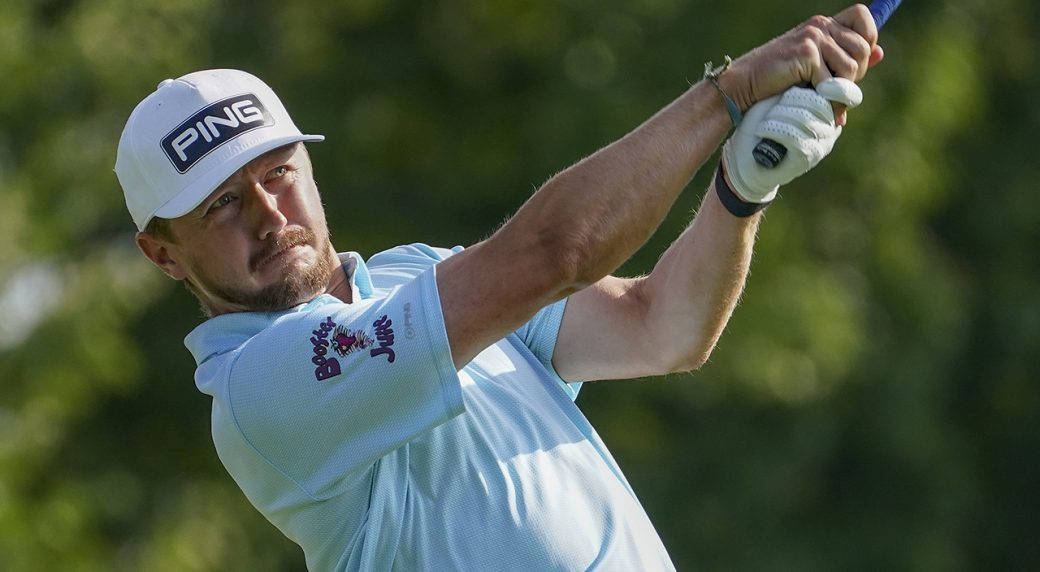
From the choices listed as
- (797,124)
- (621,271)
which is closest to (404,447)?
(797,124)

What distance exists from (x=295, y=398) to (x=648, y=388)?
385 inches

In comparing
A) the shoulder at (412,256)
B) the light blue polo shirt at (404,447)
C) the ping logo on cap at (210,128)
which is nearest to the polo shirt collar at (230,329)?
the light blue polo shirt at (404,447)

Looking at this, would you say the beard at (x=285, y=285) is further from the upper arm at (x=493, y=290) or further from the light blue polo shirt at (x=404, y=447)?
the upper arm at (x=493, y=290)

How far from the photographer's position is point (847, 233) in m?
13.8

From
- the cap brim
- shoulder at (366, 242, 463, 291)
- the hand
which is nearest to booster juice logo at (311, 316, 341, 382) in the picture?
the cap brim

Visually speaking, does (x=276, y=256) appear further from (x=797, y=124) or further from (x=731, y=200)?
(x=797, y=124)

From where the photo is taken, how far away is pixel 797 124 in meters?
3.71

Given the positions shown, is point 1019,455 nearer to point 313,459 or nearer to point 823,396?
point 823,396

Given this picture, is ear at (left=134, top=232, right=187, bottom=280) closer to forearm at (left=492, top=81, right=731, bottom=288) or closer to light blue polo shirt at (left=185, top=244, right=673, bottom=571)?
light blue polo shirt at (left=185, top=244, right=673, bottom=571)

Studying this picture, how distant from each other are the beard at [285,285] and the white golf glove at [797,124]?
39.6 inches

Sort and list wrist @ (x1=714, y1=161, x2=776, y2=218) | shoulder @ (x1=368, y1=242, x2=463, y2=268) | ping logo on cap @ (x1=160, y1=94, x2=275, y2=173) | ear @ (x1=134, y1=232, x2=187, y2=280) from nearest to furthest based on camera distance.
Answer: wrist @ (x1=714, y1=161, x2=776, y2=218) → ping logo on cap @ (x1=160, y1=94, x2=275, y2=173) → ear @ (x1=134, y1=232, x2=187, y2=280) → shoulder @ (x1=368, y1=242, x2=463, y2=268)

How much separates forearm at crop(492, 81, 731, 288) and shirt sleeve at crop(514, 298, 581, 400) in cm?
88

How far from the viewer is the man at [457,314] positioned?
371 cm

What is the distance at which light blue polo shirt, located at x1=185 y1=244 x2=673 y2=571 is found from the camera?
149 inches
